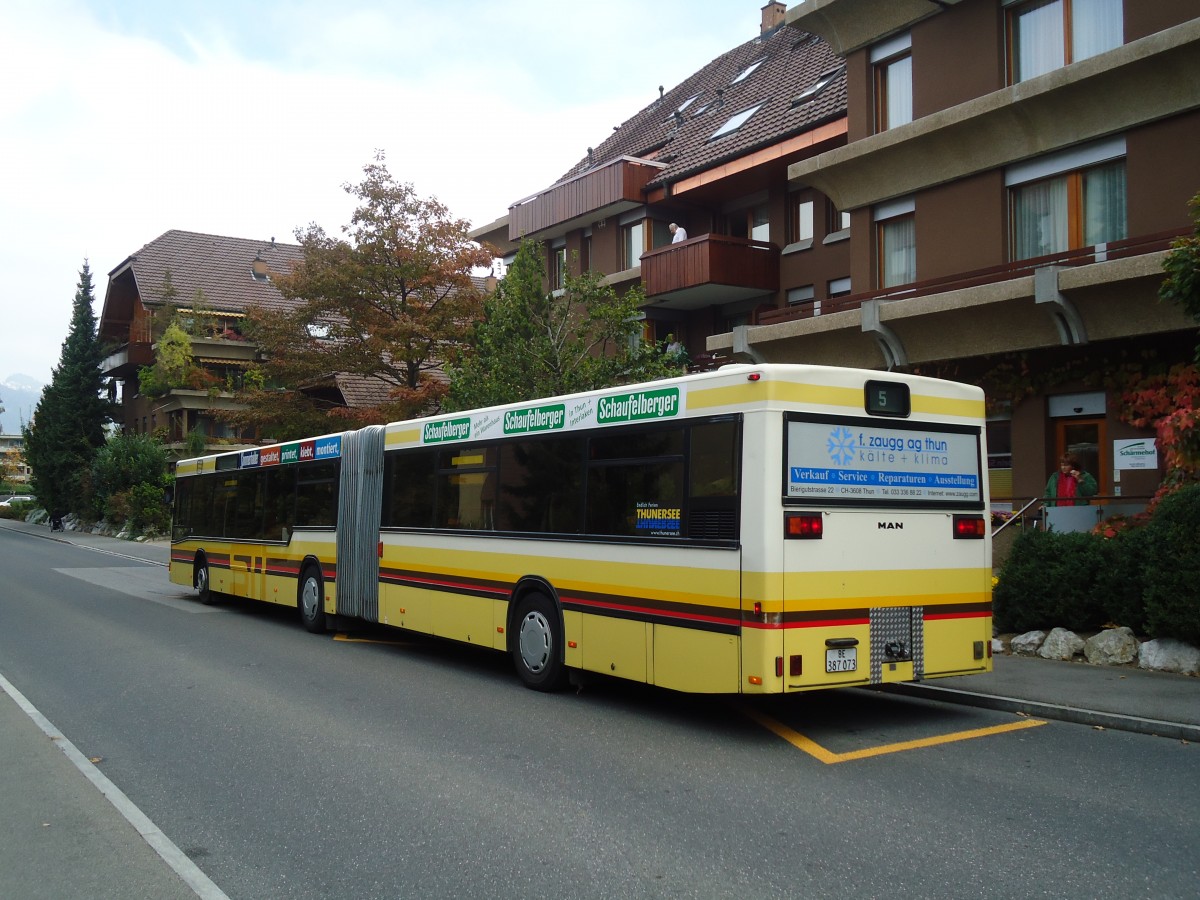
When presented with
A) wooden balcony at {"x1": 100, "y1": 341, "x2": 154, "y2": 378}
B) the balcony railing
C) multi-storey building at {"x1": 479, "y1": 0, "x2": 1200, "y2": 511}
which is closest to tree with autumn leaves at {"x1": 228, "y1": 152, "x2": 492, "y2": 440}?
multi-storey building at {"x1": 479, "y1": 0, "x2": 1200, "y2": 511}

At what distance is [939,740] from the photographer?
8.10 meters

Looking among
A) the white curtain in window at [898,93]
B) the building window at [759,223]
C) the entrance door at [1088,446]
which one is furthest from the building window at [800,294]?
the entrance door at [1088,446]

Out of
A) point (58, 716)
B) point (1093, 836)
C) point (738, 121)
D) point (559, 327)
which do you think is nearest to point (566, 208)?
point (738, 121)

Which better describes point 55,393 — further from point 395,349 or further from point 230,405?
point 395,349

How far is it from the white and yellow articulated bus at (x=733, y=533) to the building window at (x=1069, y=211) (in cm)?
856

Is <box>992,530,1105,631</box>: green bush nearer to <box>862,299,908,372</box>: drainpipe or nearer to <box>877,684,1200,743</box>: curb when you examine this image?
<box>877,684,1200,743</box>: curb

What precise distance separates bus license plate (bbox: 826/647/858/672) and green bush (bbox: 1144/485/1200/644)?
4081 mm

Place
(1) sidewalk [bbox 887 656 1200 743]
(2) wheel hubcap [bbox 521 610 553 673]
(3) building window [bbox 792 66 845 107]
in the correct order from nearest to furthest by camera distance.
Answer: (1) sidewalk [bbox 887 656 1200 743] → (2) wheel hubcap [bbox 521 610 553 673] → (3) building window [bbox 792 66 845 107]

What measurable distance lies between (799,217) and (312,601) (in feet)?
49.2

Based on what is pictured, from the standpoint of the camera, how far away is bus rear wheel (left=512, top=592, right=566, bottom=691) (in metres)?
10.0

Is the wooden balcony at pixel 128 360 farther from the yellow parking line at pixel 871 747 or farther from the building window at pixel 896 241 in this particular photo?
the yellow parking line at pixel 871 747

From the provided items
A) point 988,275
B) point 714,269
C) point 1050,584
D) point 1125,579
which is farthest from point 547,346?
point 1125,579

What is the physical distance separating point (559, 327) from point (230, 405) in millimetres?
34720

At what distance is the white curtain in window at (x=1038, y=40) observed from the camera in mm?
16688
